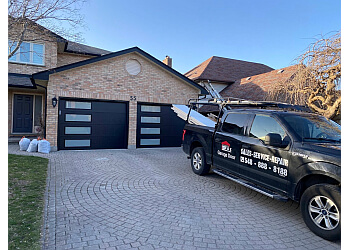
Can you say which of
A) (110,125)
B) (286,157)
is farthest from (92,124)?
(286,157)

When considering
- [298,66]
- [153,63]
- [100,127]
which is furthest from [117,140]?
[298,66]

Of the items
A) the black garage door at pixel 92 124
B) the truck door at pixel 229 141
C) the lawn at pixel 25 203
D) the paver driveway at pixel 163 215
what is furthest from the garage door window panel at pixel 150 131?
the truck door at pixel 229 141

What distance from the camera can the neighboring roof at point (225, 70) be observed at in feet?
59.2

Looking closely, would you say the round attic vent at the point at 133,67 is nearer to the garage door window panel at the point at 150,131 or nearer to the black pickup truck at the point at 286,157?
the garage door window panel at the point at 150,131

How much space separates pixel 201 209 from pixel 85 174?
3.79 metres

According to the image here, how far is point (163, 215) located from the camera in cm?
388

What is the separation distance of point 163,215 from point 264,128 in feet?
8.86

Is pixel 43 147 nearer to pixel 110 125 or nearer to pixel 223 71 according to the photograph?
pixel 110 125

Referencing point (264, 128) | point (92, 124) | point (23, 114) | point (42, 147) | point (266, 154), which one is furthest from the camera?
point (23, 114)

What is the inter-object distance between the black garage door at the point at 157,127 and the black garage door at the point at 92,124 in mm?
817

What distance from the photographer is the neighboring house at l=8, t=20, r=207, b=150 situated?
9766 mm

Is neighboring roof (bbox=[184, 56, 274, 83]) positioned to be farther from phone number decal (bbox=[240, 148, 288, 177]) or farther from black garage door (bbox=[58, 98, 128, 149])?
phone number decal (bbox=[240, 148, 288, 177])

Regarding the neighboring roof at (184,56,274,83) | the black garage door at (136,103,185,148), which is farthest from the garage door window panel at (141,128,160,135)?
the neighboring roof at (184,56,274,83)

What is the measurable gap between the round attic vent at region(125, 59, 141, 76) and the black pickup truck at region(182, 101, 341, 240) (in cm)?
645
